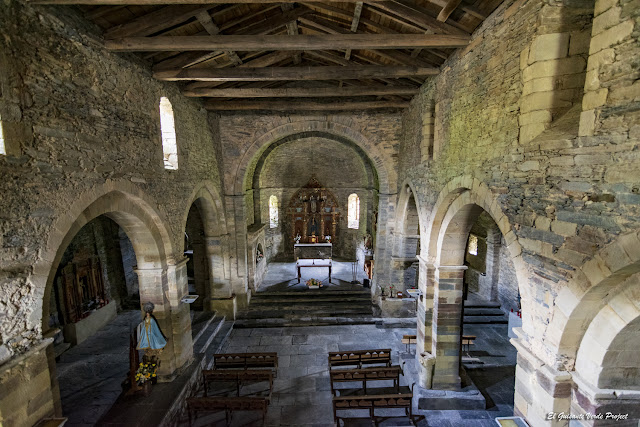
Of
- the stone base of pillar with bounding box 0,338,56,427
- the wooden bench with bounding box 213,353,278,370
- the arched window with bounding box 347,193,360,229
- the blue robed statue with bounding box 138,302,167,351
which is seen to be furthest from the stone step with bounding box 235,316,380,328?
the stone base of pillar with bounding box 0,338,56,427

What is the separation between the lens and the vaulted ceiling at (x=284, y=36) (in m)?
5.65

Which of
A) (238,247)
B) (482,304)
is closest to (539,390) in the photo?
(482,304)

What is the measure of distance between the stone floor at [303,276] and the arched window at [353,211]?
7.94 feet

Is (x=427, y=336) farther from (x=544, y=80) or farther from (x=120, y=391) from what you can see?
(x=120, y=391)

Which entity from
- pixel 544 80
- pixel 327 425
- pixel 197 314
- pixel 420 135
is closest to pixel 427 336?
pixel 327 425

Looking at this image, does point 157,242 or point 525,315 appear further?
point 157,242

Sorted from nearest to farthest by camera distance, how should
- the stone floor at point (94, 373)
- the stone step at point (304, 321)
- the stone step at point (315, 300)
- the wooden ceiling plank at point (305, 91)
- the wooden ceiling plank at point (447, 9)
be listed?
the wooden ceiling plank at point (447, 9)
the stone floor at point (94, 373)
the wooden ceiling plank at point (305, 91)
the stone step at point (304, 321)
the stone step at point (315, 300)

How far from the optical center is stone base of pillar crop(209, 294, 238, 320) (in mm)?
12664

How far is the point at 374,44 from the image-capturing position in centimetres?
595

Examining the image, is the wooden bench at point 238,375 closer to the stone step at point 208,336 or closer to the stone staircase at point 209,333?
the stone staircase at point 209,333

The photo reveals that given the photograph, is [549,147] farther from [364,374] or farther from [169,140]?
[169,140]

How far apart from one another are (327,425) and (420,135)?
816cm

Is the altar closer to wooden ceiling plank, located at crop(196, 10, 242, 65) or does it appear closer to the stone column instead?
wooden ceiling plank, located at crop(196, 10, 242, 65)

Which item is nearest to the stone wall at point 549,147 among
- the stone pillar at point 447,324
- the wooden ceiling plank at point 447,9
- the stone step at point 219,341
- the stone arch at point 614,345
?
the stone arch at point 614,345
